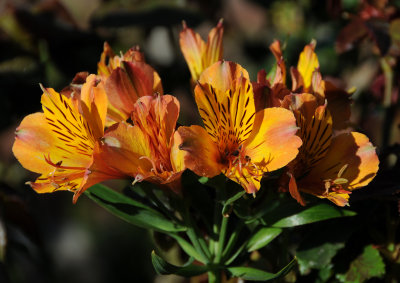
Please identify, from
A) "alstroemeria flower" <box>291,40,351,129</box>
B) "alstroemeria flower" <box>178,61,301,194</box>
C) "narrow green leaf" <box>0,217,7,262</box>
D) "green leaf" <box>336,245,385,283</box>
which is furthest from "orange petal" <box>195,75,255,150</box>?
"narrow green leaf" <box>0,217,7,262</box>

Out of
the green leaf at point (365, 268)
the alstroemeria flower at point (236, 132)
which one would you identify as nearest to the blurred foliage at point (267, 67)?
the green leaf at point (365, 268)

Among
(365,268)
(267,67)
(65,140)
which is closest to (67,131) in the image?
(65,140)

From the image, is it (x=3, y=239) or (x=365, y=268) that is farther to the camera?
(x=3, y=239)

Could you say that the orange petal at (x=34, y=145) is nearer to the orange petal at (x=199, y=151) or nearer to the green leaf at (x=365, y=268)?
the orange petal at (x=199, y=151)

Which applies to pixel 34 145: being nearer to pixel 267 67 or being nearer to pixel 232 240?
pixel 232 240

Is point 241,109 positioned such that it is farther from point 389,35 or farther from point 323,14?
point 323,14
